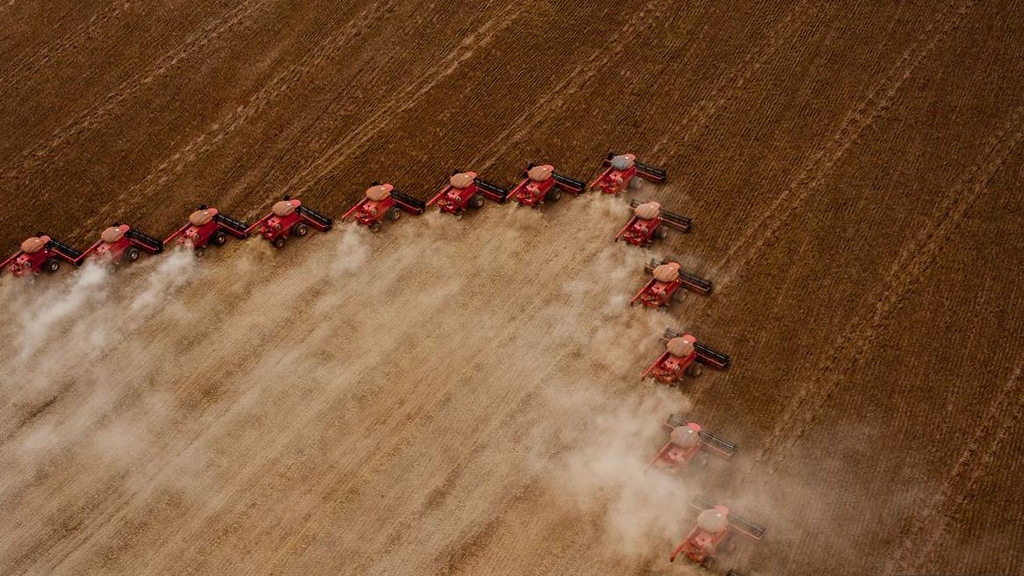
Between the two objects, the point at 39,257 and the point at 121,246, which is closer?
the point at 39,257

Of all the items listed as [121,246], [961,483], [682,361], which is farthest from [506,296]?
[961,483]

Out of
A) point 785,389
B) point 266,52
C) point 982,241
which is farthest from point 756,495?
point 266,52

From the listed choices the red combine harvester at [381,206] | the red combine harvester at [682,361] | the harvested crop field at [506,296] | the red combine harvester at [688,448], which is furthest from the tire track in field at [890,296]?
the red combine harvester at [381,206]

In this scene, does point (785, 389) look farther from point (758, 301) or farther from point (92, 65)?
point (92, 65)

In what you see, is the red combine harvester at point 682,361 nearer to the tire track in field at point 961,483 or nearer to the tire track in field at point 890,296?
the tire track in field at point 890,296

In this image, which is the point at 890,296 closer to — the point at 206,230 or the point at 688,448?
the point at 688,448

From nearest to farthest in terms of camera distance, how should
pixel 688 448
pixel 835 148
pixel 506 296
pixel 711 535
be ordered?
pixel 711 535 < pixel 688 448 < pixel 506 296 < pixel 835 148

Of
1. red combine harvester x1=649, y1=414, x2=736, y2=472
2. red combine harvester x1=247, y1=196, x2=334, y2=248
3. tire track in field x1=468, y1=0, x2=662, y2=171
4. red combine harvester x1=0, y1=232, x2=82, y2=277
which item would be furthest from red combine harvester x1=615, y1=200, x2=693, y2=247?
red combine harvester x1=0, y1=232, x2=82, y2=277
